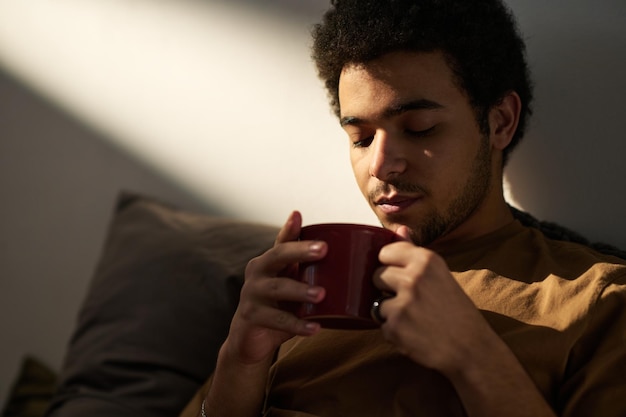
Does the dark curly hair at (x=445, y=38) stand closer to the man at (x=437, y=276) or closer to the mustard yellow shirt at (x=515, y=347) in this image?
the man at (x=437, y=276)

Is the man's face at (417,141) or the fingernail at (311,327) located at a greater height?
the man's face at (417,141)

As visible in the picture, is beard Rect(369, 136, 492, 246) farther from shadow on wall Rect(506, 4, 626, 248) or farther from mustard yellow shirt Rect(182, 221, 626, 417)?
shadow on wall Rect(506, 4, 626, 248)

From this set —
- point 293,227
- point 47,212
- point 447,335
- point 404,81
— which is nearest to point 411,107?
point 404,81

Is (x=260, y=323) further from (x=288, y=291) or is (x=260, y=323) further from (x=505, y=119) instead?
(x=505, y=119)

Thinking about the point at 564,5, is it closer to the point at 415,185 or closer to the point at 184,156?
the point at 415,185

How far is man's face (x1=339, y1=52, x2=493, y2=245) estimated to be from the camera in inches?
43.7

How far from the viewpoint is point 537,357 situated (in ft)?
3.28

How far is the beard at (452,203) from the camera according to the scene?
3.67ft

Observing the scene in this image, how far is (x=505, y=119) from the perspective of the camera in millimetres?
1236

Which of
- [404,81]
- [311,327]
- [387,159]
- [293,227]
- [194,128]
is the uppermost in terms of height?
[194,128]

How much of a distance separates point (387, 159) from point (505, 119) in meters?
0.24

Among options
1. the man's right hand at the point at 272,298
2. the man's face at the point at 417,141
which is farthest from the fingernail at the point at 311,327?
the man's face at the point at 417,141

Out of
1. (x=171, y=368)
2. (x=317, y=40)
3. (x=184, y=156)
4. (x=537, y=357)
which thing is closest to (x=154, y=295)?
(x=171, y=368)

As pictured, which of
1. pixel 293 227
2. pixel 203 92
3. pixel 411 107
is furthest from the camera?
pixel 203 92
